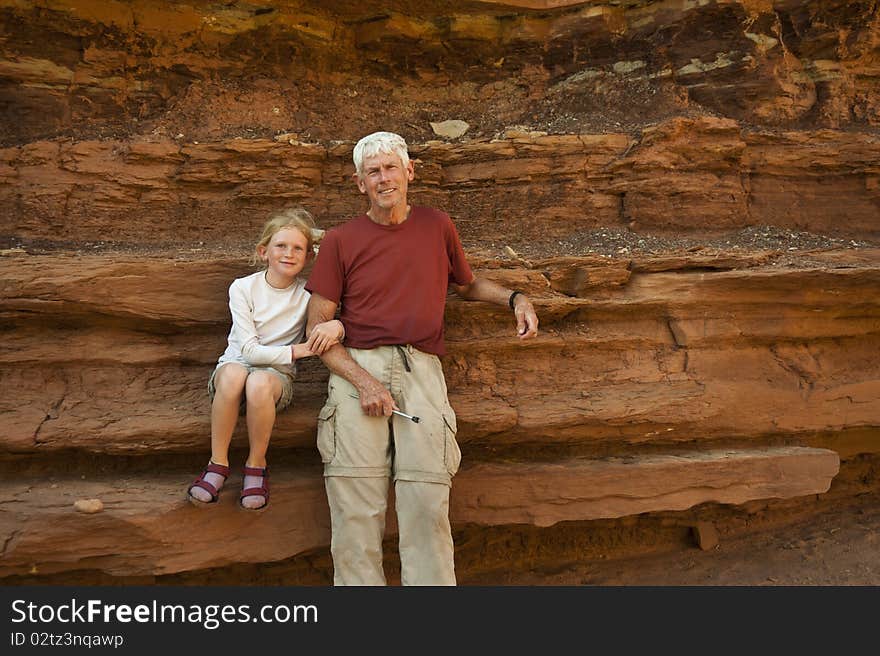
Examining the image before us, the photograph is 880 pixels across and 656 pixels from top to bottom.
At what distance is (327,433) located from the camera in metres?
3.61

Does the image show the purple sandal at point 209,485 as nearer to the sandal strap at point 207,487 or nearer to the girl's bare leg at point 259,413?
the sandal strap at point 207,487

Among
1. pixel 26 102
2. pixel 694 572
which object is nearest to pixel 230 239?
pixel 26 102

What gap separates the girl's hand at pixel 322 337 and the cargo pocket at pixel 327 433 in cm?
30

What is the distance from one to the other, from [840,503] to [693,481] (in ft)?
5.46

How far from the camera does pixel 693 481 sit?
458 cm

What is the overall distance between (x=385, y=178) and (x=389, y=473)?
4.85 ft

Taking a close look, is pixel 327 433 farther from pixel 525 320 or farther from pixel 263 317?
pixel 525 320

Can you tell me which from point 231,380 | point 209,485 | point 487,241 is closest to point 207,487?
point 209,485

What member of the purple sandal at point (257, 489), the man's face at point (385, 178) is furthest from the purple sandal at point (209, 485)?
the man's face at point (385, 178)

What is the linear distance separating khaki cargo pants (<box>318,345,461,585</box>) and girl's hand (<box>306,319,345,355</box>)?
201 mm

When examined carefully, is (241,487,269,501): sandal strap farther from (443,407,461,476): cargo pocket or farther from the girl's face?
the girl's face

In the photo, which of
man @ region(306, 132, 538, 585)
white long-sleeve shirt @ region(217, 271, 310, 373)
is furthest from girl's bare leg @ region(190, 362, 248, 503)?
man @ region(306, 132, 538, 585)

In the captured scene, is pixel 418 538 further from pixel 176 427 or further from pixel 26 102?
pixel 26 102

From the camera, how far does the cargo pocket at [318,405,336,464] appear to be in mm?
3570
